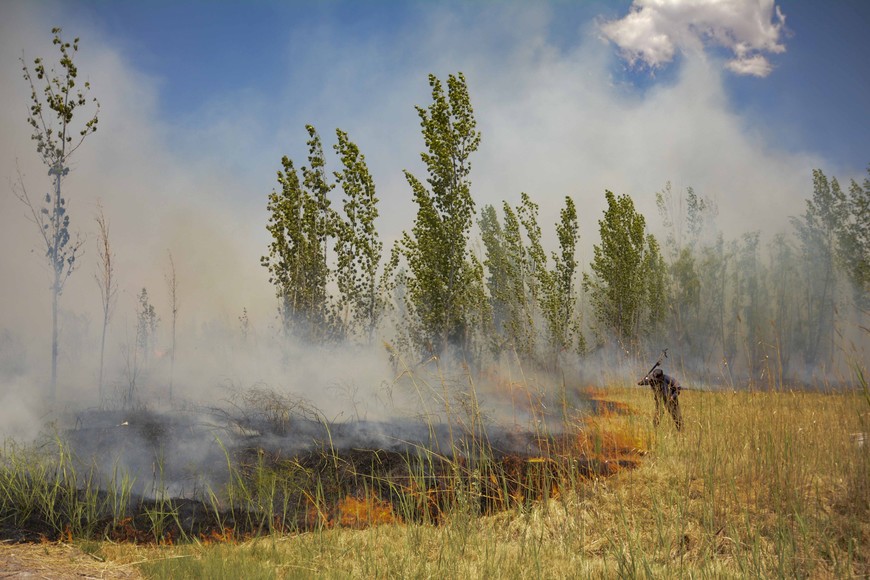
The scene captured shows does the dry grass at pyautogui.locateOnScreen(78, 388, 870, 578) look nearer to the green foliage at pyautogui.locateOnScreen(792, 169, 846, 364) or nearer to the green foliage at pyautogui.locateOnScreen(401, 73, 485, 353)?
the green foliage at pyautogui.locateOnScreen(401, 73, 485, 353)

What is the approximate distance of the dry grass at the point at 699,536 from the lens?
4.10 meters

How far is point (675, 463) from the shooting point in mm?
7379

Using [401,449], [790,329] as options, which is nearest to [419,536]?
[401,449]

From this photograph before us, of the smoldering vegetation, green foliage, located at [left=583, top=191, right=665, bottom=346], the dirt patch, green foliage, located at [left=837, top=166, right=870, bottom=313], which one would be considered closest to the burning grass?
the smoldering vegetation

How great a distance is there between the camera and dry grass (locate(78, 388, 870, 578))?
13.5 feet

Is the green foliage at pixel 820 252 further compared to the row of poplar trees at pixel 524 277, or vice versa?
the green foliage at pixel 820 252

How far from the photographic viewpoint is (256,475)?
799cm

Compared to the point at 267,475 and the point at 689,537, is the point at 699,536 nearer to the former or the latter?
the point at 689,537

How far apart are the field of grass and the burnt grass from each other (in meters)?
0.31

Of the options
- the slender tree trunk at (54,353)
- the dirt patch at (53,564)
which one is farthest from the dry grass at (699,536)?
the slender tree trunk at (54,353)

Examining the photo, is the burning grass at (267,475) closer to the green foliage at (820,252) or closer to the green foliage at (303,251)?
the green foliage at (303,251)

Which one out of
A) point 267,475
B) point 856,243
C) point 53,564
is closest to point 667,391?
point 267,475

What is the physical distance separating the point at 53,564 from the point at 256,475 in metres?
2.86

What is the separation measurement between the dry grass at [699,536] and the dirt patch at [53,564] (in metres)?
0.21
